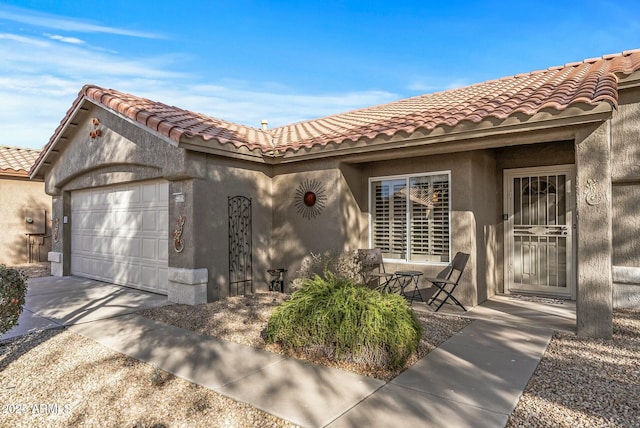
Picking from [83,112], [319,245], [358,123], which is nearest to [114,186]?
[83,112]

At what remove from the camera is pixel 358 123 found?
923cm

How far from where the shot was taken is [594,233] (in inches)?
206

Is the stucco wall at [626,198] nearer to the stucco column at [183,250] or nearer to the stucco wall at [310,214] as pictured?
the stucco wall at [310,214]

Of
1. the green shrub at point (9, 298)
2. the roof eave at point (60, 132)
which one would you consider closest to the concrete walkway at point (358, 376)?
the green shrub at point (9, 298)

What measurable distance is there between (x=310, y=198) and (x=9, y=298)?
537 cm

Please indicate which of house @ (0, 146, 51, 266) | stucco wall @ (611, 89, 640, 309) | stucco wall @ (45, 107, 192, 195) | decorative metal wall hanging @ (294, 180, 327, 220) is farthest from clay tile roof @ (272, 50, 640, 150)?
house @ (0, 146, 51, 266)

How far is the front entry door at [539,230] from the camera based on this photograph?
25.4 ft

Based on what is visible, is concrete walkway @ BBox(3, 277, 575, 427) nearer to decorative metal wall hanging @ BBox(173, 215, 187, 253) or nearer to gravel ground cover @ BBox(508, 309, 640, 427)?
gravel ground cover @ BBox(508, 309, 640, 427)

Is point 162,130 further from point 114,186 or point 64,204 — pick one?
point 64,204

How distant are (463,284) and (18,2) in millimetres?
11901

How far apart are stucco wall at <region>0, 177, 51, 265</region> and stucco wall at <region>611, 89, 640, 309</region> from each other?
17017 mm

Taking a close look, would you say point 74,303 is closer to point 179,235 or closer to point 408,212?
point 179,235

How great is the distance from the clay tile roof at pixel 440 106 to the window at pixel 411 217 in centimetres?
133

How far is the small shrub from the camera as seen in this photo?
7422 millimetres
